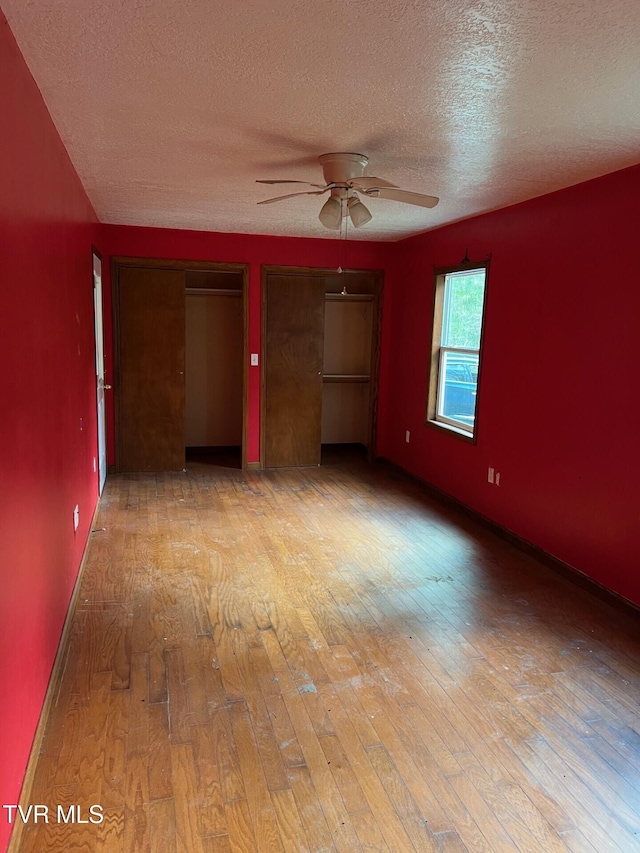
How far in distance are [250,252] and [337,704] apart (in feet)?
15.0

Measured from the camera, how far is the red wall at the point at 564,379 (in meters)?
3.26

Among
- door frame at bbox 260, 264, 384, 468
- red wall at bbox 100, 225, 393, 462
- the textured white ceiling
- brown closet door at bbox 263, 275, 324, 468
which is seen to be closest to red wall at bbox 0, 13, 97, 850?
the textured white ceiling

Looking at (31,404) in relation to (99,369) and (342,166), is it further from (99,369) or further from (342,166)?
(99,369)

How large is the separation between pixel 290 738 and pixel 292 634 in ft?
2.47

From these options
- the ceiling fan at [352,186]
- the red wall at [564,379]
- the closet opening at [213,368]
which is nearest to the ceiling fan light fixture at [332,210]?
the ceiling fan at [352,186]

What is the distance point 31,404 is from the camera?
2.09 metres

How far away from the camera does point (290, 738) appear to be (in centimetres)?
223

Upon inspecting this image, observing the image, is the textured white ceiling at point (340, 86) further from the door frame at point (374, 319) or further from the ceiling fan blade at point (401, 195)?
the door frame at point (374, 319)

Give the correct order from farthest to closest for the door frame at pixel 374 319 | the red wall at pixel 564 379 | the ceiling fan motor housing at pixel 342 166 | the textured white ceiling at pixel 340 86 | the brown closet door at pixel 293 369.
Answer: the brown closet door at pixel 293 369, the door frame at pixel 374 319, the red wall at pixel 564 379, the ceiling fan motor housing at pixel 342 166, the textured white ceiling at pixel 340 86

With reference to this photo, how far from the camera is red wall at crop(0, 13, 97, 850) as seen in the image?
1.71 meters

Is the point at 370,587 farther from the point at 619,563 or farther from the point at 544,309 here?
the point at 544,309

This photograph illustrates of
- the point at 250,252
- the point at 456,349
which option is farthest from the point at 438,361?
the point at 250,252

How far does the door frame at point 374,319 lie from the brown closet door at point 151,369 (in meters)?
0.80

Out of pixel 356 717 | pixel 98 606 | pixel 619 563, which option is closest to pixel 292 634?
pixel 356 717
